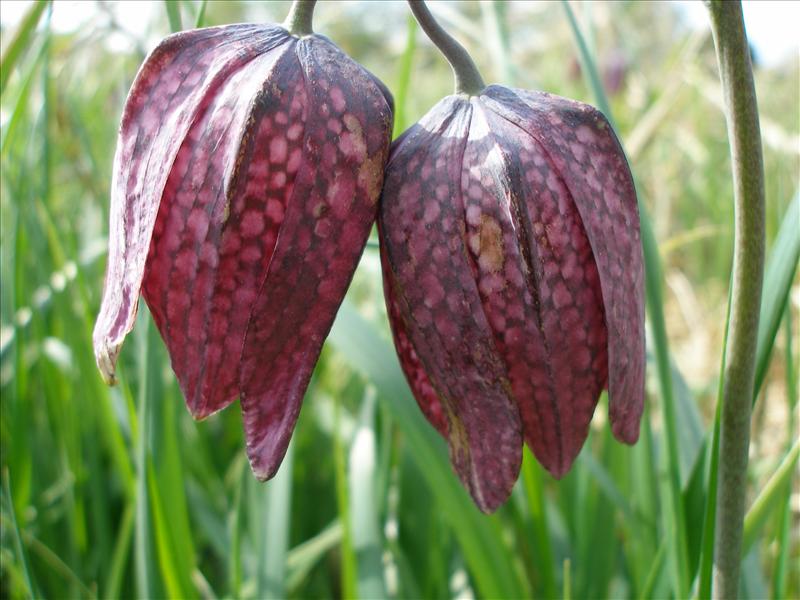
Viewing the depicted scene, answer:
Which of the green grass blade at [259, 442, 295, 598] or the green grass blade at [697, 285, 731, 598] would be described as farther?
the green grass blade at [259, 442, 295, 598]

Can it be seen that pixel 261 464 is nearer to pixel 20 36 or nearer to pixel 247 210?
pixel 247 210

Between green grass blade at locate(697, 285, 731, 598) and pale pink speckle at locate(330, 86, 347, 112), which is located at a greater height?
pale pink speckle at locate(330, 86, 347, 112)

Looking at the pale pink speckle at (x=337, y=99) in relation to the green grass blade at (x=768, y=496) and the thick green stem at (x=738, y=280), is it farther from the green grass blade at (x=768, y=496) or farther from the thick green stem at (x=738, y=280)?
the green grass blade at (x=768, y=496)

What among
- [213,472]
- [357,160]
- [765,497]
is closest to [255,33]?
[357,160]

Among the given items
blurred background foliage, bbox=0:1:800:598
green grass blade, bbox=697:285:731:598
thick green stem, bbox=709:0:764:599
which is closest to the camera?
thick green stem, bbox=709:0:764:599

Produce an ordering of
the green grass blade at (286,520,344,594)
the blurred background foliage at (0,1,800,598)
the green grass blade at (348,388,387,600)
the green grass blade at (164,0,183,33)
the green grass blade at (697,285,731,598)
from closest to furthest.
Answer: the green grass blade at (697,285,731,598)
the green grass blade at (164,0,183,33)
the blurred background foliage at (0,1,800,598)
the green grass blade at (348,388,387,600)
the green grass blade at (286,520,344,594)

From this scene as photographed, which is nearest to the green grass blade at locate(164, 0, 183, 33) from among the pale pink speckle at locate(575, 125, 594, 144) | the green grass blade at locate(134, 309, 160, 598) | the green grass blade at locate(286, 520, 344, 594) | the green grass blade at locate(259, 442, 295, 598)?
the green grass blade at locate(134, 309, 160, 598)

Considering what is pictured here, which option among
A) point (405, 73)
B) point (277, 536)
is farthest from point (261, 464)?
point (405, 73)

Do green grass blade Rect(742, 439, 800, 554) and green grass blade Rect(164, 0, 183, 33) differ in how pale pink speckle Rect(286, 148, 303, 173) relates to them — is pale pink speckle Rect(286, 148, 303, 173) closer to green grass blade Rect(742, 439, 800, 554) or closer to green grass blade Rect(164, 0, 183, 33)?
green grass blade Rect(164, 0, 183, 33)
